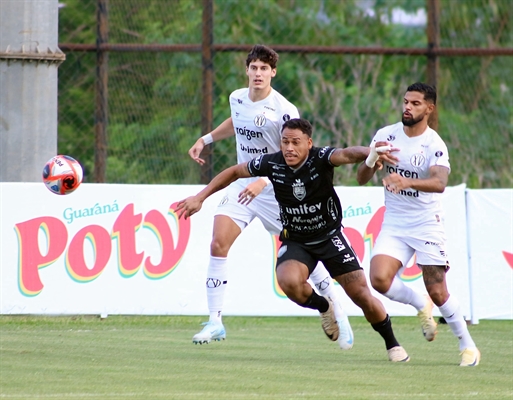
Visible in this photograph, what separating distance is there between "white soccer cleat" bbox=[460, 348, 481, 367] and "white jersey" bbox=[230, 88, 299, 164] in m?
2.34

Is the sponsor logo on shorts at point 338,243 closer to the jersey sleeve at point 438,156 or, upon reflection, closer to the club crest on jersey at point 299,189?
the club crest on jersey at point 299,189

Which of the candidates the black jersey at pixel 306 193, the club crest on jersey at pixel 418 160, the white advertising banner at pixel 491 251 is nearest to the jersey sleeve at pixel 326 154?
the black jersey at pixel 306 193

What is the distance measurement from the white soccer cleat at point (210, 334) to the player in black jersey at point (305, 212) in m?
0.81

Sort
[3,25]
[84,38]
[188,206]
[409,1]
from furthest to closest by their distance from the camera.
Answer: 1. [409,1]
2. [84,38]
3. [3,25]
4. [188,206]

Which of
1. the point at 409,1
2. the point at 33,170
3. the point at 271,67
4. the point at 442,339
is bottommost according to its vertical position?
the point at 442,339

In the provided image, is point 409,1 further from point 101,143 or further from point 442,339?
point 442,339

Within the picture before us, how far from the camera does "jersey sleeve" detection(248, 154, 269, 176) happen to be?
27.3 feet

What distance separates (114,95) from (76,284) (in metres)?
4.53

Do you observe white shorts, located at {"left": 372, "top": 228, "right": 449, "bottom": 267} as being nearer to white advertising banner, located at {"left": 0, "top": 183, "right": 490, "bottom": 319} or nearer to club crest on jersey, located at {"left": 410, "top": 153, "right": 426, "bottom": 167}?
club crest on jersey, located at {"left": 410, "top": 153, "right": 426, "bottom": 167}

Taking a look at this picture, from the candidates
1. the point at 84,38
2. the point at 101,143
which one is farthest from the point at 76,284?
the point at 84,38

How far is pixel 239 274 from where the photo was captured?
1179 centimetres

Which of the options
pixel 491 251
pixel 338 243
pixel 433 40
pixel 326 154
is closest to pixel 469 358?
pixel 338 243

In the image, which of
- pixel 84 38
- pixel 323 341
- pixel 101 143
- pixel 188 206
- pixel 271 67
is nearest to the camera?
pixel 188 206

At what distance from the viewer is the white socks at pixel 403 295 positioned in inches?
346
